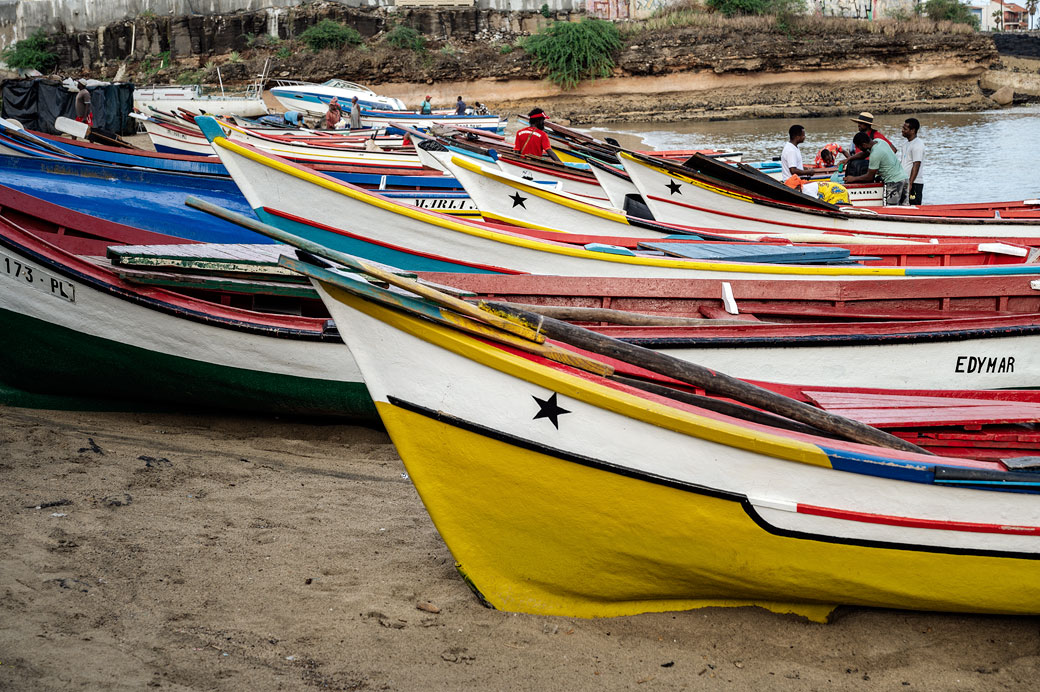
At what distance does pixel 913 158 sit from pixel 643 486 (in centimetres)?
948

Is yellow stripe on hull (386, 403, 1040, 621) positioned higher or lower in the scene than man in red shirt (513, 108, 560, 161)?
lower

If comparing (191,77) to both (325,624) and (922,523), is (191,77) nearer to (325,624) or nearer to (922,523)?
(325,624)

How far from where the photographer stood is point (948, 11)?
49.4 meters

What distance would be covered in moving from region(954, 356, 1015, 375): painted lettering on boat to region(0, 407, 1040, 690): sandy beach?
1819mm

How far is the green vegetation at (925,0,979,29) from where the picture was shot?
48.7 m

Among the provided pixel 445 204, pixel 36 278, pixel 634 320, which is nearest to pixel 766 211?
pixel 445 204

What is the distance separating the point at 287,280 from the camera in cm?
587

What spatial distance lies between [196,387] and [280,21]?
45279 mm

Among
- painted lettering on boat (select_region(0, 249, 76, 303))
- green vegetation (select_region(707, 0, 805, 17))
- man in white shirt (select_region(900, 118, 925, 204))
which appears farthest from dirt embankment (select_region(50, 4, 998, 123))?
painted lettering on boat (select_region(0, 249, 76, 303))

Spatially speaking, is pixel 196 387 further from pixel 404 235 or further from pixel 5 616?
pixel 5 616

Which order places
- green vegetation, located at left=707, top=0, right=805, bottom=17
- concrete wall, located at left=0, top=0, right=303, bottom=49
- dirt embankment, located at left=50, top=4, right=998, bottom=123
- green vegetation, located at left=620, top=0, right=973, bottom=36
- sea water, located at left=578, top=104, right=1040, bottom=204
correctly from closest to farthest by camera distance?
sea water, located at left=578, top=104, right=1040, bottom=204 → dirt embankment, located at left=50, top=4, right=998, bottom=123 → green vegetation, located at left=620, top=0, right=973, bottom=36 → green vegetation, located at left=707, top=0, right=805, bottom=17 → concrete wall, located at left=0, top=0, right=303, bottom=49

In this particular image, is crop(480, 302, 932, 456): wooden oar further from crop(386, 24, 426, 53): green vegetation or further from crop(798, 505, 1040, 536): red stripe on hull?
crop(386, 24, 426, 53): green vegetation

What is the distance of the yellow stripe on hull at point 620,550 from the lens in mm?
3246

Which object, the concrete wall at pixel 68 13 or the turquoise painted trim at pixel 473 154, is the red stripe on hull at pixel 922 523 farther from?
the concrete wall at pixel 68 13
